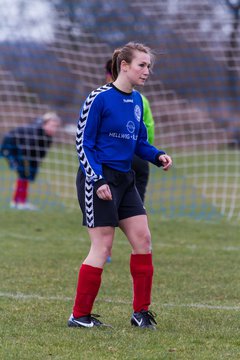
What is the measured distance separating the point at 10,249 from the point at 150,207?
5635 mm

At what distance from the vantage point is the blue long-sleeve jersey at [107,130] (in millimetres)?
5430

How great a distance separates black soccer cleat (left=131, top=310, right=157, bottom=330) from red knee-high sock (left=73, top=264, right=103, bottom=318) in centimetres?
32

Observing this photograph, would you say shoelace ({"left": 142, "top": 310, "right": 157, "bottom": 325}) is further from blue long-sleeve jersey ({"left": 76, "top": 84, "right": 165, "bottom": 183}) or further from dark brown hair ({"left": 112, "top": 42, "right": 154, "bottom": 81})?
dark brown hair ({"left": 112, "top": 42, "right": 154, "bottom": 81})

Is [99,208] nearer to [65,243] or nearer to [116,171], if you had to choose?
[116,171]

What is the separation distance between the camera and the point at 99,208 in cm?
545

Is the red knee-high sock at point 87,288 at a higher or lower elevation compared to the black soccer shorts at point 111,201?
lower

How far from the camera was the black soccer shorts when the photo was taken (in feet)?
17.9

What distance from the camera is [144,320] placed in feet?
18.3

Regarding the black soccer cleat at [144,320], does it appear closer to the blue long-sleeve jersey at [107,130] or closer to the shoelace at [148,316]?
the shoelace at [148,316]

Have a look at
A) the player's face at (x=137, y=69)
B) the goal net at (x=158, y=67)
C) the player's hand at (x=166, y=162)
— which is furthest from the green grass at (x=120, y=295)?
the goal net at (x=158, y=67)

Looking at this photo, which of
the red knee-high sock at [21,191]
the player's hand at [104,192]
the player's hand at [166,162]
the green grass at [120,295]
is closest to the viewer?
the green grass at [120,295]

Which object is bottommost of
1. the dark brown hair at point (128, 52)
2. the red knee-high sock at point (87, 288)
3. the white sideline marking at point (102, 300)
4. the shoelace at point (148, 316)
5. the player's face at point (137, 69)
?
the white sideline marking at point (102, 300)

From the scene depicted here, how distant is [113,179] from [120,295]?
1671mm

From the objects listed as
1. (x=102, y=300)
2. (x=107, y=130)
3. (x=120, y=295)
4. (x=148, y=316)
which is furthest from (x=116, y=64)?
(x=120, y=295)
